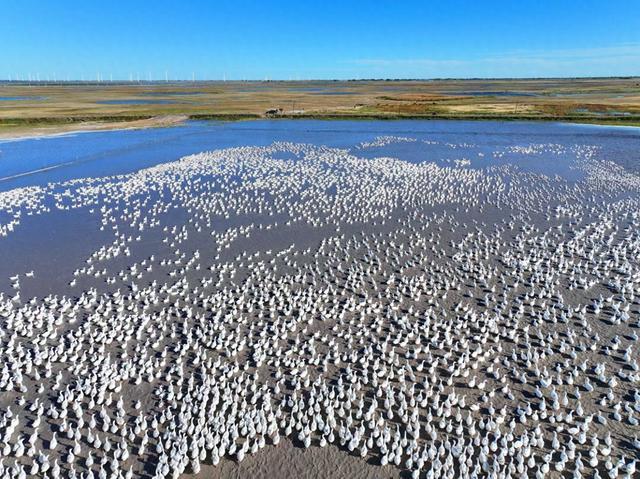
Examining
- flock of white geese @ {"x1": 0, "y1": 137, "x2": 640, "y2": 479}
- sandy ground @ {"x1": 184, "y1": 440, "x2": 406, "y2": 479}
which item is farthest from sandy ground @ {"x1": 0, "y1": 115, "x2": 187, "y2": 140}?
sandy ground @ {"x1": 184, "y1": 440, "x2": 406, "y2": 479}

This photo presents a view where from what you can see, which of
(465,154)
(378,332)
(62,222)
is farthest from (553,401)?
(465,154)

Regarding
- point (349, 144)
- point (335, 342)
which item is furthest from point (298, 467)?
point (349, 144)

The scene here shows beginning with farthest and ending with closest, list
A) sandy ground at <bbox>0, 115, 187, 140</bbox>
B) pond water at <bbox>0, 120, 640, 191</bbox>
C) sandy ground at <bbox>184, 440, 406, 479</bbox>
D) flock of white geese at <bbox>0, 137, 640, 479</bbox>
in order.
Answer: sandy ground at <bbox>0, 115, 187, 140</bbox>
pond water at <bbox>0, 120, 640, 191</bbox>
flock of white geese at <bbox>0, 137, 640, 479</bbox>
sandy ground at <bbox>184, 440, 406, 479</bbox>

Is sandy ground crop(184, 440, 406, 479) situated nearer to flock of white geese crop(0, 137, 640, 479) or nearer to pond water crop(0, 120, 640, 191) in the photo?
flock of white geese crop(0, 137, 640, 479)

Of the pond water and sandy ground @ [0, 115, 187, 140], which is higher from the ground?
sandy ground @ [0, 115, 187, 140]

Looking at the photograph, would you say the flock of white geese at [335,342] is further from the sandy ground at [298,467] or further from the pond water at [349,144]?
the pond water at [349,144]

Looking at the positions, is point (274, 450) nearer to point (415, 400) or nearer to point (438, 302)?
point (415, 400)

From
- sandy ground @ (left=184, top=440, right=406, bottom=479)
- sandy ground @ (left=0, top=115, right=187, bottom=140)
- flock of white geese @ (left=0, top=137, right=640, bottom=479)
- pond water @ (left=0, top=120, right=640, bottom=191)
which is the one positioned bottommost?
sandy ground @ (left=184, top=440, right=406, bottom=479)
